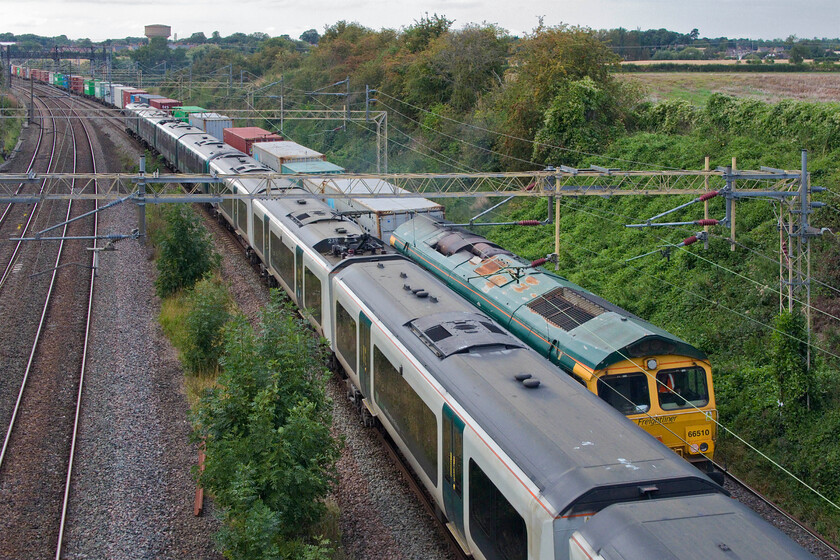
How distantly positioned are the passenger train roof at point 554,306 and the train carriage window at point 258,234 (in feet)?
21.1

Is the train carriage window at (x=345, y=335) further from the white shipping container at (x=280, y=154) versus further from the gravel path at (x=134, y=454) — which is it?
the white shipping container at (x=280, y=154)

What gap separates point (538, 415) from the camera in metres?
8.54

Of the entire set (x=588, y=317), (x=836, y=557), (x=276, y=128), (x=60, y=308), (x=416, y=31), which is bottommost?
(x=836, y=557)

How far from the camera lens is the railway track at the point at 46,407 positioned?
11.5 m

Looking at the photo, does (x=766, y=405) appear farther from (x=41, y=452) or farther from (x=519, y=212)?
(x=519, y=212)

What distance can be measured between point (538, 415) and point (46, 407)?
11.1 metres

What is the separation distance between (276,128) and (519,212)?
3297 cm

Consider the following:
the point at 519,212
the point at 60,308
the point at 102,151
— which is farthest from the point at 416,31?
the point at 60,308

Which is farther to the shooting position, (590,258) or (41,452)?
(590,258)

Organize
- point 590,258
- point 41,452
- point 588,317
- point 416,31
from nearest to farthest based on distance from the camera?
point 588,317, point 41,452, point 590,258, point 416,31

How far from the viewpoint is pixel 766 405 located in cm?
1538

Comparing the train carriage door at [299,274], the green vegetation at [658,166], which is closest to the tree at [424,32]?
the green vegetation at [658,166]

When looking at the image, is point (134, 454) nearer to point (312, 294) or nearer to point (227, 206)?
point (312, 294)

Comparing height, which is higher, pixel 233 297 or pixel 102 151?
pixel 102 151
